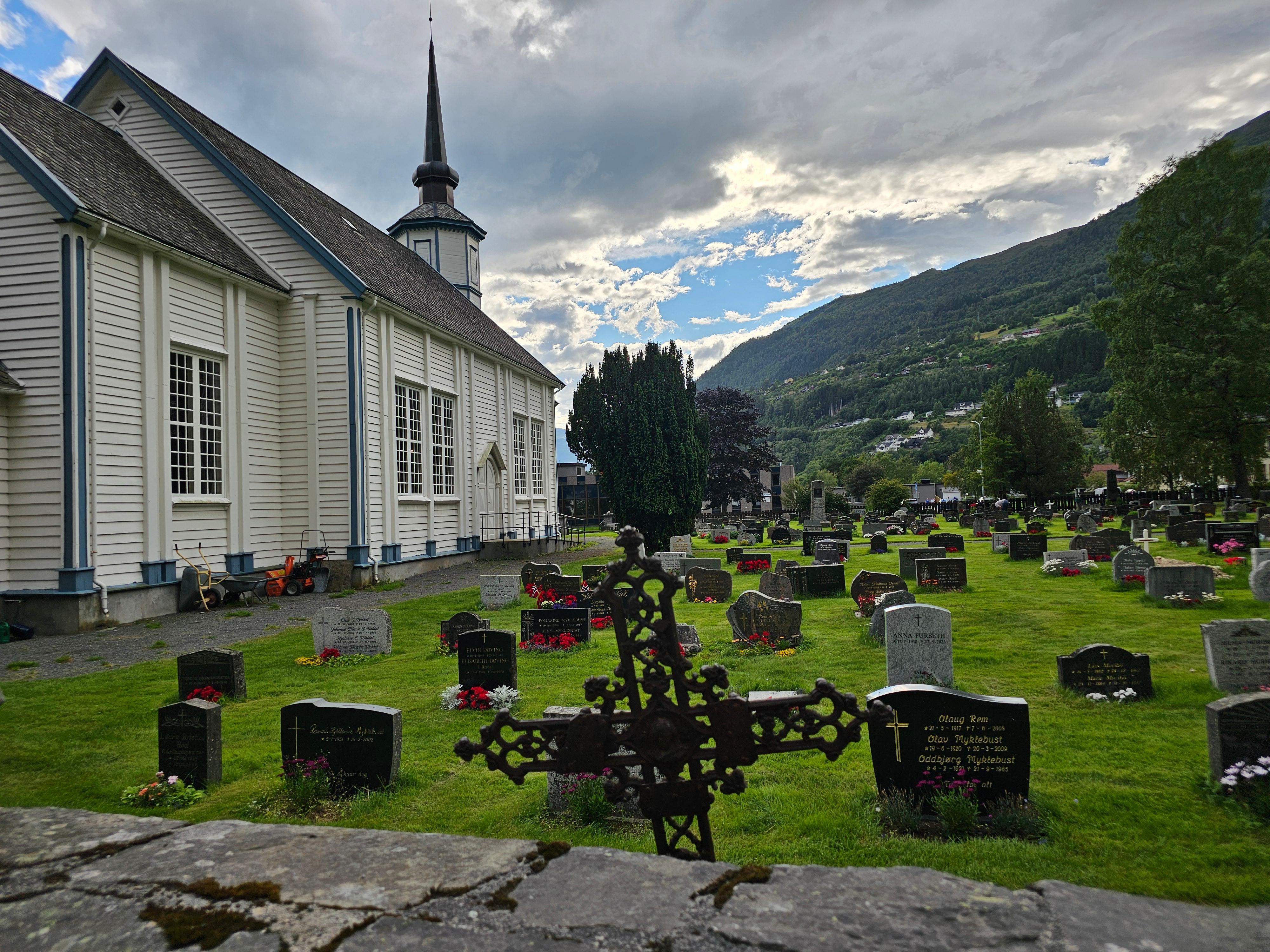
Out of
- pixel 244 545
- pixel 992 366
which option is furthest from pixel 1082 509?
pixel 992 366

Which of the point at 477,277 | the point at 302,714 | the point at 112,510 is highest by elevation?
the point at 477,277

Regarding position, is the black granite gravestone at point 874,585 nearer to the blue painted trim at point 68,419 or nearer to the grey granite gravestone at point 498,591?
the grey granite gravestone at point 498,591

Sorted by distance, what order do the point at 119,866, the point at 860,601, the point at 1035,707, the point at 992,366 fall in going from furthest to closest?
the point at 992,366, the point at 860,601, the point at 1035,707, the point at 119,866

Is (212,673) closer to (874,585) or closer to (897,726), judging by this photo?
(897,726)

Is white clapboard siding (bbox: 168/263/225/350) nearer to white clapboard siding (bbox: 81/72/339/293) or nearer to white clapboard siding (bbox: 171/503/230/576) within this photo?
white clapboard siding (bbox: 81/72/339/293)

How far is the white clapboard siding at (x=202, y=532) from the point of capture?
1530 cm

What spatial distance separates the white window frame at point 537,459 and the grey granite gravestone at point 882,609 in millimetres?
21946

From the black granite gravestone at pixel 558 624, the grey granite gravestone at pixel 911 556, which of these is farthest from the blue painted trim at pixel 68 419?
the grey granite gravestone at pixel 911 556

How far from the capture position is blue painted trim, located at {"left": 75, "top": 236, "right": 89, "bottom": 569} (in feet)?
42.9

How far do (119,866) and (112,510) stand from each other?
14322mm

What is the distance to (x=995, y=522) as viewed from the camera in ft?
94.3

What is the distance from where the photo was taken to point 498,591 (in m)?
15.6

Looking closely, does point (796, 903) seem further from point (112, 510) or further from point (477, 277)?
point (477, 277)

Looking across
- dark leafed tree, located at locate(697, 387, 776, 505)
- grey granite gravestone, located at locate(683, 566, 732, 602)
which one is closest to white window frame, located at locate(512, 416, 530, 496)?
grey granite gravestone, located at locate(683, 566, 732, 602)
